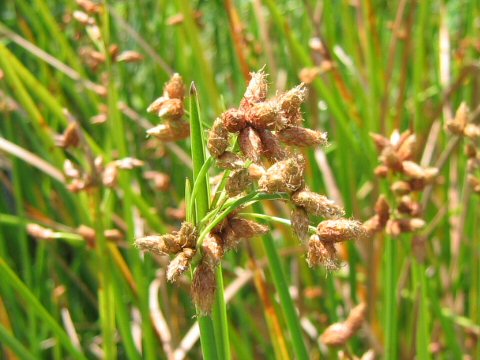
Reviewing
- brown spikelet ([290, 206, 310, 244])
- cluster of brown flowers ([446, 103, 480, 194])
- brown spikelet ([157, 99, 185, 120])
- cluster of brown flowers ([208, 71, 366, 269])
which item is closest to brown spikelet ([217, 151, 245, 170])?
cluster of brown flowers ([208, 71, 366, 269])

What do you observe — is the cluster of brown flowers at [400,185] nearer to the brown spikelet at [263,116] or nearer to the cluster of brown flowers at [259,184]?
the cluster of brown flowers at [259,184]

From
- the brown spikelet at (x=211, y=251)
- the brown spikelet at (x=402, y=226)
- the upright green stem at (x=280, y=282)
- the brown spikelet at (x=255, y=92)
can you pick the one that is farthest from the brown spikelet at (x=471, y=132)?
the brown spikelet at (x=211, y=251)

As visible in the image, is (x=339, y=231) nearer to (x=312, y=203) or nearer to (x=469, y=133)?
(x=312, y=203)

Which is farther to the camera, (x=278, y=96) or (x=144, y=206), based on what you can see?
(x=144, y=206)

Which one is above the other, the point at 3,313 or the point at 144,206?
the point at 144,206

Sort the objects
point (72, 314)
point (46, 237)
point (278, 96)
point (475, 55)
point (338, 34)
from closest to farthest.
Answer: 1. point (278, 96)
2. point (46, 237)
3. point (72, 314)
4. point (475, 55)
5. point (338, 34)

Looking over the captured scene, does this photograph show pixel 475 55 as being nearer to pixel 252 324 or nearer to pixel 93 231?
pixel 252 324

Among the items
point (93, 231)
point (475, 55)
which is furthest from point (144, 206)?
point (475, 55)

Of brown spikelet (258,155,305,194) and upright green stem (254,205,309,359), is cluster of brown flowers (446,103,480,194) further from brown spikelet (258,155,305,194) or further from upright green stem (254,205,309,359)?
brown spikelet (258,155,305,194)
